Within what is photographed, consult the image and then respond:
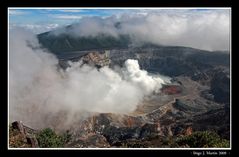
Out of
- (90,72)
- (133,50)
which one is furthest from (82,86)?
(133,50)

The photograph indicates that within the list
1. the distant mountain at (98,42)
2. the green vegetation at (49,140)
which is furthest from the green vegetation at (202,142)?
the distant mountain at (98,42)

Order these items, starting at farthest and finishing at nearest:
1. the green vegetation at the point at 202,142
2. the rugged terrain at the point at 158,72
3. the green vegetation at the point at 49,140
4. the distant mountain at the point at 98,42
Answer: the rugged terrain at the point at 158,72
the distant mountain at the point at 98,42
the green vegetation at the point at 49,140
the green vegetation at the point at 202,142

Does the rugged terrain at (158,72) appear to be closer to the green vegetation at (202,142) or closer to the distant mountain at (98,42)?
the distant mountain at (98,42)

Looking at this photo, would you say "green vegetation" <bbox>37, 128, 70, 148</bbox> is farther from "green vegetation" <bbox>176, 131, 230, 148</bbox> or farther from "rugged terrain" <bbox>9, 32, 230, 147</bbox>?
"rugged terrain" <bbox>9, 32, 230, 147</bbox>

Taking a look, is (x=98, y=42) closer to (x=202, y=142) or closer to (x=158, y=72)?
(x=158, y=72)

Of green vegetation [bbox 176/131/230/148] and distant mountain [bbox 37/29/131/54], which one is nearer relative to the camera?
green vegetation [bbox 176/131/230/148]

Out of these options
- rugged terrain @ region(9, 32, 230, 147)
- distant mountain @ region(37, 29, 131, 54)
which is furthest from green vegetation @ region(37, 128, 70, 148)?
distant mountain @ region(37, 29, 131, 54)

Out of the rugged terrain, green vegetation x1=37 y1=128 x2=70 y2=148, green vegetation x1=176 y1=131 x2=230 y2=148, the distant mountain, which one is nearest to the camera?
green vegetation x1=176 y1=131 x2=230 y2=148

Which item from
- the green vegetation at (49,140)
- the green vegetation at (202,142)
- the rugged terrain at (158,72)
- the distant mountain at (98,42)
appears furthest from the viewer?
the rugged terrain at (158,72)

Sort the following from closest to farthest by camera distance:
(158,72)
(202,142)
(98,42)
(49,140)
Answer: (202,142), (49,140), (98,42), (158,72)

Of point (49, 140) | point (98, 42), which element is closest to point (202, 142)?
point (49, 140)

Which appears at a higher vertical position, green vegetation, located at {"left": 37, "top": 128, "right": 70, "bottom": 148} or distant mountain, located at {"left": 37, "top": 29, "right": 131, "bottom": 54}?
distant mountain, located at {"left": 37, "top": 29, "right": 131, "bottom": 54}

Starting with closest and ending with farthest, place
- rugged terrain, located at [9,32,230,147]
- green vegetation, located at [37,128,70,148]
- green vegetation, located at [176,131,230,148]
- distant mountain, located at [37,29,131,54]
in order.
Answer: green vegetation, located at [176,131,230,148] → green vegetation, located at [37,128,70,148] → distant mountain, located at [37,29,131,54] → rugged terrain, located at [9,32,230,147]
